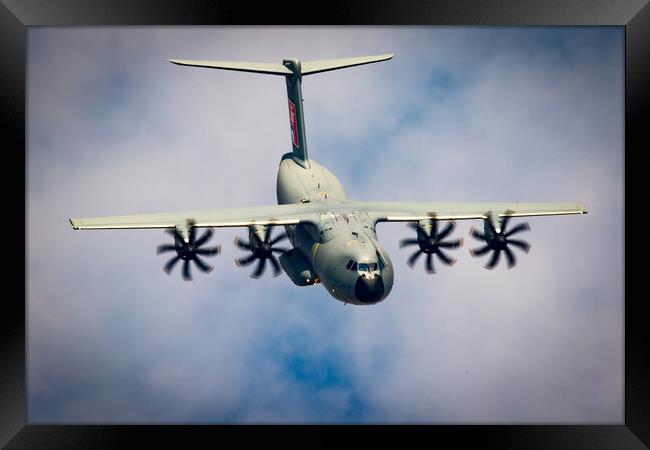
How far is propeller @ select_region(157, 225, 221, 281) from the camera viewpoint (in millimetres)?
41656

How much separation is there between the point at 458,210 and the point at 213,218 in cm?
1092

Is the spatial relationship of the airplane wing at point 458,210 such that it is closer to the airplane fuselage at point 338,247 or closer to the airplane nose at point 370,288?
the airplane fuselage at point 338,247

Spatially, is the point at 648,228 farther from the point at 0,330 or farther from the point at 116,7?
the point at 0,330

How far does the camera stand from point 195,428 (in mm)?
38000

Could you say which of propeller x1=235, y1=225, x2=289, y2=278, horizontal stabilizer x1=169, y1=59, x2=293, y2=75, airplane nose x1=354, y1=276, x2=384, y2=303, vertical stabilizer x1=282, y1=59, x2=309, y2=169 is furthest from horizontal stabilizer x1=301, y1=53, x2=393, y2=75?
airplane nose x1=354, y1=276, x2=384, y2=303

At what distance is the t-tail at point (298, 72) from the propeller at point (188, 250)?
1112cm

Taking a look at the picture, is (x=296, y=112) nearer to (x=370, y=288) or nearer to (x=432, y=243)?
(x=432, y=243)

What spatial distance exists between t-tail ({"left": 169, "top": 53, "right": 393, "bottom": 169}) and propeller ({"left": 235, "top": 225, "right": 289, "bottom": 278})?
366 inches

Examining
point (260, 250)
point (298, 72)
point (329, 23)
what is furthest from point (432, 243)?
point (298, 72)

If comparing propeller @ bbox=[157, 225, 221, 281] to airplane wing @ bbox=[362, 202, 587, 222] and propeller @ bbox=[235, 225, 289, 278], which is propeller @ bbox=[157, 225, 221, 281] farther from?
airplane wing @ bbox=[362, 202, 587, 222]

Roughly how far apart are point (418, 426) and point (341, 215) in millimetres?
10115

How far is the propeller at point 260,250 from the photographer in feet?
141

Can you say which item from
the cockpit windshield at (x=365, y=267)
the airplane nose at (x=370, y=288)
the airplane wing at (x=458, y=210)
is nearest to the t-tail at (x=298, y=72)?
the airplane wing at (x=458, y=210)

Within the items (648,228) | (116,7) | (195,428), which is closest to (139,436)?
(195,428)
